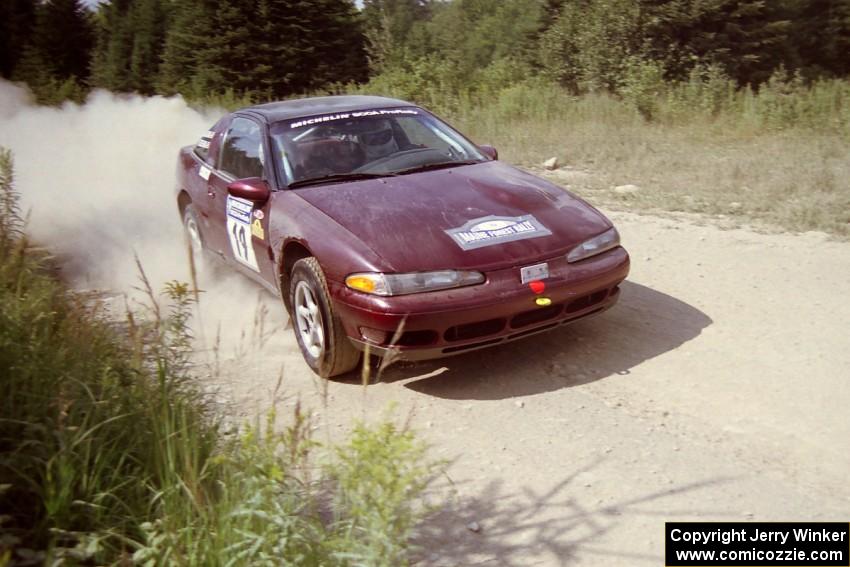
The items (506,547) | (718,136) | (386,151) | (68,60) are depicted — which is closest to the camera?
(506,547)

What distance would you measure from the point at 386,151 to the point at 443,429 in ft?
7.59

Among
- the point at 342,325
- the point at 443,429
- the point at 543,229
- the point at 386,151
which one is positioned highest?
the point at 386,151

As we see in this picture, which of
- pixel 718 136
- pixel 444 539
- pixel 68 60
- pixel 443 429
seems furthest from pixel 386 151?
pixel 68 60

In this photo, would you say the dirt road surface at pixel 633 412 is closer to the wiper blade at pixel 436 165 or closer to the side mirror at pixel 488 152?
the wiper blade at pixel 436 165

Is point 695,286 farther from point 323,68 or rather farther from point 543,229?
point 323,68

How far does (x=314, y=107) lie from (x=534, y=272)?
2.50 metres

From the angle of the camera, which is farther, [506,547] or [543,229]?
[543,229]

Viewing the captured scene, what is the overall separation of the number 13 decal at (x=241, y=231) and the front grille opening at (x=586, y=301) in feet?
7.23

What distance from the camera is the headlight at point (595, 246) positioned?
15.6 feet

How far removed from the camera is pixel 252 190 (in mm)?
5332

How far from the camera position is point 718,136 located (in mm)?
11688

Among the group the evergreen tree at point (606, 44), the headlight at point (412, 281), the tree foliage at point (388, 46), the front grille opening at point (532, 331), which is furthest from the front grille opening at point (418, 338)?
the evergreen tree at point (606, 44)

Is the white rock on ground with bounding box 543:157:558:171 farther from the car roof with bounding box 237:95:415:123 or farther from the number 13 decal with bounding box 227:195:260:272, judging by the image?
the number 13 decal with bounding box 227:195:260:272

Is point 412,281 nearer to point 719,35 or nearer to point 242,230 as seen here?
point 242,230
